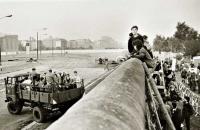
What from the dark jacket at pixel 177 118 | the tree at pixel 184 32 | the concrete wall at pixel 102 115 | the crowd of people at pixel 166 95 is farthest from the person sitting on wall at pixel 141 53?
the tree at pixel 184 32

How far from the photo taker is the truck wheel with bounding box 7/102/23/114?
15603 millimetres

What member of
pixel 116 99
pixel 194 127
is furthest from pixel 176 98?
pixel 116 99

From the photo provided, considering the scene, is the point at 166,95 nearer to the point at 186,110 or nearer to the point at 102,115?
the point at 186,110

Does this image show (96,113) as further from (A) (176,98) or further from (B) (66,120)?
(A) (176,98)

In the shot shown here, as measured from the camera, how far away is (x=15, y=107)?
15.9m

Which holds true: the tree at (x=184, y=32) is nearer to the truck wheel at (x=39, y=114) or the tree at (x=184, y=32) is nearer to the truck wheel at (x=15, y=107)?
the truck wheel at (x=15, y=107)

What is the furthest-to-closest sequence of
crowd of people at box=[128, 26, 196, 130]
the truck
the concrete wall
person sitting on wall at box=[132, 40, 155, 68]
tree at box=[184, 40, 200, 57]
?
tree at box=[184, 40, 200, 57] < the truck < crowd of people at box=[128, 26, 196, 130] < person sitting on wall at box=[132, 40, 155, 68] < the concrete wall

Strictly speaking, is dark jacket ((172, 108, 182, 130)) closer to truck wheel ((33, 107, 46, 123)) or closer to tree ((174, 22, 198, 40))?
truck wheel ((33, 107, 46, 123))

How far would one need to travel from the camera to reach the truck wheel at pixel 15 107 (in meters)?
15.6

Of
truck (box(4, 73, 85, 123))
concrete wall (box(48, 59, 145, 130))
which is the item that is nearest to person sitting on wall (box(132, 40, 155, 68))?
concrete wall (box(48, 59, 145, 130))

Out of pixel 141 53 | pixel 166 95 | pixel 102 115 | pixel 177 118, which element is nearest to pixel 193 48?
pixel 166 95

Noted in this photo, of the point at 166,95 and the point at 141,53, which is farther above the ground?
the point at 141,53

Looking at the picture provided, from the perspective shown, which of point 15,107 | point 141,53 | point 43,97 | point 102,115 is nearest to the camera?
point 102,115

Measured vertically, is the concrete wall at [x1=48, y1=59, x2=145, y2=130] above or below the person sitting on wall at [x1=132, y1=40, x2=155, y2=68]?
below
